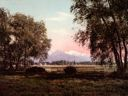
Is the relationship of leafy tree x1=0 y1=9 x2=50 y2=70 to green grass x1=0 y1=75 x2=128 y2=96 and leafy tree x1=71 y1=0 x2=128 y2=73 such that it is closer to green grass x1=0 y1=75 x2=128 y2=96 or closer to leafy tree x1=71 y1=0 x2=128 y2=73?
leafy tree x1=71 y1=0 x2=128 y2=73

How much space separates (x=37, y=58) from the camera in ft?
367

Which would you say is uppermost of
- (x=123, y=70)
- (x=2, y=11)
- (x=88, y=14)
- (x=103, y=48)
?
(x=2, y=11)

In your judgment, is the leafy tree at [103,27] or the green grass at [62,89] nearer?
the green grass at [62,89]

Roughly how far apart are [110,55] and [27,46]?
40595 millimetres

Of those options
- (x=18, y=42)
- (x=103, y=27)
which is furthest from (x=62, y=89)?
(x=18, y=42)

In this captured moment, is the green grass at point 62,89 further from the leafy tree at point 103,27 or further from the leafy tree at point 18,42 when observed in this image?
the leafy tree at point 18,42

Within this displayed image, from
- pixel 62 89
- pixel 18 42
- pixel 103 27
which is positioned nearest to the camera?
pixel 62 89

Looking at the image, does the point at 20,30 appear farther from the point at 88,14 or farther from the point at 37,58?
the point at 88,14

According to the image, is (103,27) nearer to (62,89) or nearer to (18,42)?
(62,89)

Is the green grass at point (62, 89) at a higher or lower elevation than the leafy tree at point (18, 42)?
lower

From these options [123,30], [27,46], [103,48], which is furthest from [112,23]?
[27,46]

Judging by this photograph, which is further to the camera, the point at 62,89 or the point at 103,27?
the point at 103,27

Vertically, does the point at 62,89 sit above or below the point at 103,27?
below

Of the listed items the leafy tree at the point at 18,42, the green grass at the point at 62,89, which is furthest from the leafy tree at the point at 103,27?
the leafy tree at the point at 18,42
